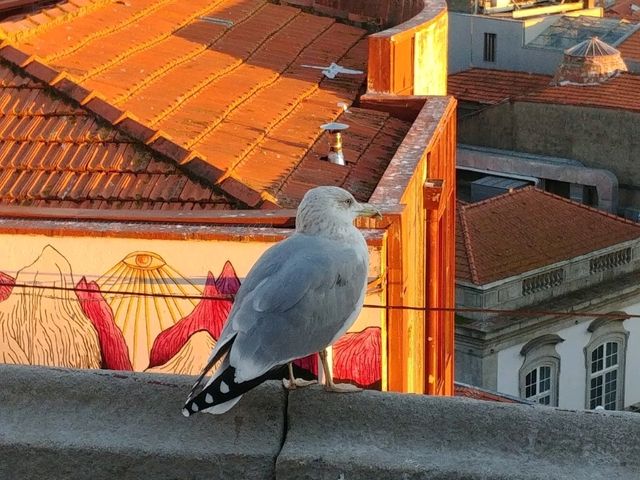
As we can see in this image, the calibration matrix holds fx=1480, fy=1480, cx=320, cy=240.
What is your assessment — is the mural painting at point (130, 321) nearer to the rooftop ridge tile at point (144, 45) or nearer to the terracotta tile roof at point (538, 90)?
the rooftop ridge tile at point (144, 45)

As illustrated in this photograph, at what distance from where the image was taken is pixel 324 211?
19.9 feet

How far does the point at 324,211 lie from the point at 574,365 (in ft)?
82.8

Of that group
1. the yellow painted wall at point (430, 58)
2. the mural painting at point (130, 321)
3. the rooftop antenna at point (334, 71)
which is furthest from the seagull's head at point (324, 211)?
the rooftop antenna at point (334, 71)

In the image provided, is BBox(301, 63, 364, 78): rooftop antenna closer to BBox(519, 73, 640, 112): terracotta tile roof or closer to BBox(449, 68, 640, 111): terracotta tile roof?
Result: BBox(449, 68, 640, 111): terracotta tile roof

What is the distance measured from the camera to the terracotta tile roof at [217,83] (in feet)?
38.9

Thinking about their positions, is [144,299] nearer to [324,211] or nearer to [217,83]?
[324,211]

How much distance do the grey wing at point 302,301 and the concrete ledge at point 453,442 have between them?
0.57 metres

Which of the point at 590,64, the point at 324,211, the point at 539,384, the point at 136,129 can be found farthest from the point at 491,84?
the point at 324,211

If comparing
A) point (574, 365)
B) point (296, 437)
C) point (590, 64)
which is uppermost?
point (296, 437)

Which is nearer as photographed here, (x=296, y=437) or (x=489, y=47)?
(x=296, y=437)

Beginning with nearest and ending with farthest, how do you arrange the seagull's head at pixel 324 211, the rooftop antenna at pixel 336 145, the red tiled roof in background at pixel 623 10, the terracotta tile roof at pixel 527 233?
1. the seagull's head at pixel 324 211
2. the rooftop antenna at pixel 336 145
3. the terracotta tile roof at pixel 527 233
4. the red tiled roof in background at pixel 623 10

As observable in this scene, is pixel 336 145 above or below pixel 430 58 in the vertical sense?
above

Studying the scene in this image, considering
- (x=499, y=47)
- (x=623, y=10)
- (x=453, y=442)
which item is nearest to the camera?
(x=453, y=442)

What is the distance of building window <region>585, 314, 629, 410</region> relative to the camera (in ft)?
102
